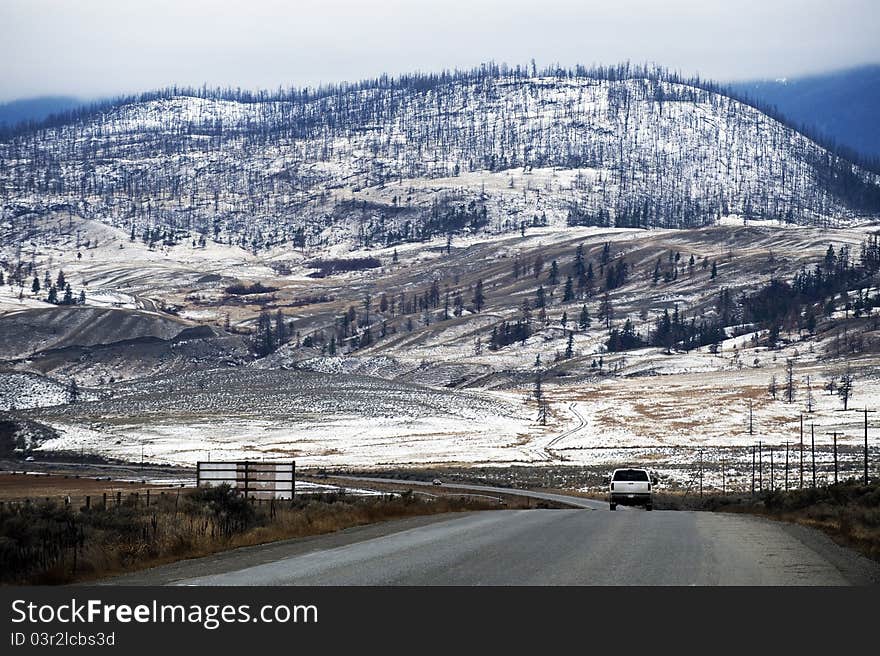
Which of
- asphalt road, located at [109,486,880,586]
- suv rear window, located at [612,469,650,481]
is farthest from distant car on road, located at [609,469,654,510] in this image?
asphalt road, located at [109,486,880,586]

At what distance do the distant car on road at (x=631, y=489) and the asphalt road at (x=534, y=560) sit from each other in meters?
22.4

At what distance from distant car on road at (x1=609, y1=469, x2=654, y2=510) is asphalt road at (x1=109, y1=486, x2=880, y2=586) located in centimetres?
2238

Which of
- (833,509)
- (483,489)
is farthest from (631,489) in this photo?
(483,489)

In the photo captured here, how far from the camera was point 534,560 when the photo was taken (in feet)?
63.9

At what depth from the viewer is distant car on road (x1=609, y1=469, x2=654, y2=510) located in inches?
2031

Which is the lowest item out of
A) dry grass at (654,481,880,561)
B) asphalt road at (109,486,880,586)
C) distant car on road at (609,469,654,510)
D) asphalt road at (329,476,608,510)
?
asphalt road at (329,476,608,510)

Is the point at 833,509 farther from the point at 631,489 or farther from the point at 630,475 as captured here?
the point at 630,475

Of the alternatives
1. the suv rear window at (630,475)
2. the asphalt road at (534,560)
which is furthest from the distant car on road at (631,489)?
the asphalt road at (534,560)

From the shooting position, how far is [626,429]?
159 meters

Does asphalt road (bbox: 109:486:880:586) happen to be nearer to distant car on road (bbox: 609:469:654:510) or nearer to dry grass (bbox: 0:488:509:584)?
dry grass (bbox: 0:488:509:584)

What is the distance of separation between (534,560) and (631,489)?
3337 centimetres

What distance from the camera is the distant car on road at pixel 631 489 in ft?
169

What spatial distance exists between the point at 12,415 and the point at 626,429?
86.6 metres

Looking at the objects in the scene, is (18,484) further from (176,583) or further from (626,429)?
(626,429)
